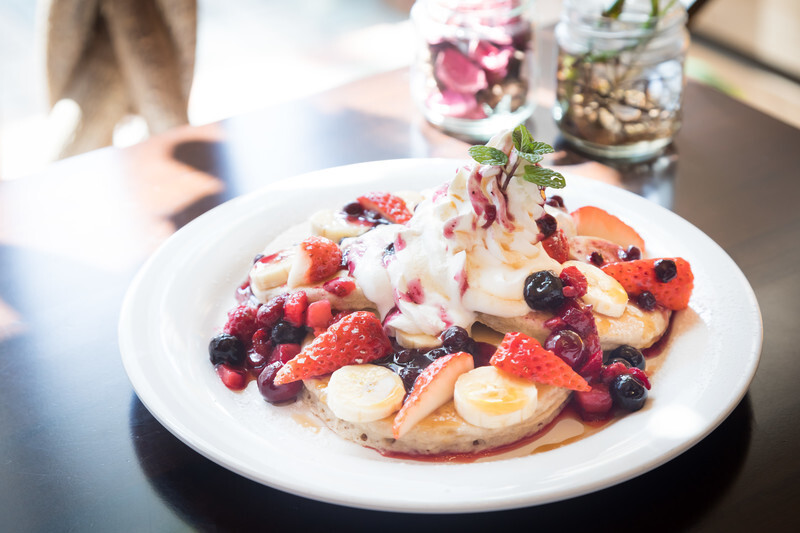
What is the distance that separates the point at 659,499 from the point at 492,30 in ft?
4.82

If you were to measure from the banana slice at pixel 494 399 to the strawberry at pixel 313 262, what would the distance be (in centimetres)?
40

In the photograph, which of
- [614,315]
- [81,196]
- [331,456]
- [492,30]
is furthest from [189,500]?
[492,30]

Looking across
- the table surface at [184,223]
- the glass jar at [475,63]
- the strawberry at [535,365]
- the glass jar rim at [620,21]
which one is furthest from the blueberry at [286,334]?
the glass jar rim at [620,21]

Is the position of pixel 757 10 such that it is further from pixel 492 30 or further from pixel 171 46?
pixel 171 46

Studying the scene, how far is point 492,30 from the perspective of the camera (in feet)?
7.57

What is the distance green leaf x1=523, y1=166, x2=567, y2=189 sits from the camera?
1.51m

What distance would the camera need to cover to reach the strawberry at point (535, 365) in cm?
140

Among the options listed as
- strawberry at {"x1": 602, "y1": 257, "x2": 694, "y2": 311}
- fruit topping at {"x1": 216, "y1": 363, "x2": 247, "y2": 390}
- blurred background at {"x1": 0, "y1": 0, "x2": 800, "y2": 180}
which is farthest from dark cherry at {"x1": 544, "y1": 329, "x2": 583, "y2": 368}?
blurred background at {"x1": 0, "y1": 0, "x2": 800, "y2": 180}

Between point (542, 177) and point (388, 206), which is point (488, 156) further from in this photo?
point (388, 206)

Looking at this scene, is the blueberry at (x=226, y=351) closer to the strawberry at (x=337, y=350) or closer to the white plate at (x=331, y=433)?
the white plate at (x=331, y=433)

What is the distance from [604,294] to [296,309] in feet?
1.97

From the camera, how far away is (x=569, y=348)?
1458mm

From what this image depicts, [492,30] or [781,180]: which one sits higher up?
[492,30]

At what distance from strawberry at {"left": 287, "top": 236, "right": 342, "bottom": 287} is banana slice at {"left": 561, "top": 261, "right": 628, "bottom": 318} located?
0.47m
